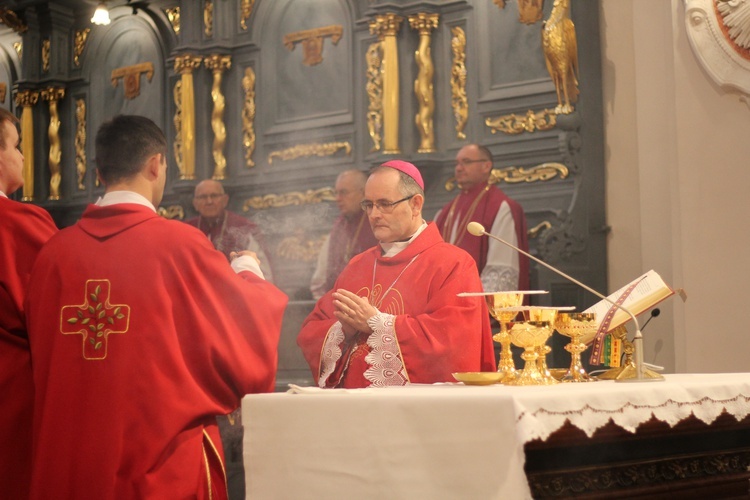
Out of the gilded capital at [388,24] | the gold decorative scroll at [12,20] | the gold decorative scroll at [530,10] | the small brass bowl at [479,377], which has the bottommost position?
the small brass bowl at [479,377]

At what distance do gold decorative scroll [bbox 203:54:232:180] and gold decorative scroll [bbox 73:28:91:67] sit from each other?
2.11 meters

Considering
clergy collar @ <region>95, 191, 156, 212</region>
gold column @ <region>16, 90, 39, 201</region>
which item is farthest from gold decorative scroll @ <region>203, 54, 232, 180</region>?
clergy collar @ <region>95, 191, 156, 212</region>

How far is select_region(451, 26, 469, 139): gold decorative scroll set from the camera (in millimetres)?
8242

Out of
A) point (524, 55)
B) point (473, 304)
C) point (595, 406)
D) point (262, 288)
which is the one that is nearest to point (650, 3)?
point (524, 55)

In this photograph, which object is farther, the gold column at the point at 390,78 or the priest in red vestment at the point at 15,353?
the gold column at the point at 390,78

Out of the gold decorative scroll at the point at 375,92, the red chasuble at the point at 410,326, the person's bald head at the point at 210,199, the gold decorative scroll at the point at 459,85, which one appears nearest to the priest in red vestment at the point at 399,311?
the red chasuble at the point at 410,326

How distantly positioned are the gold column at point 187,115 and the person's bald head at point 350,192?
2560 mm

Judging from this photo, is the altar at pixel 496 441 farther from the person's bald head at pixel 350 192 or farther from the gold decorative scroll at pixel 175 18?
the gold decorative scroll at pixel 175 18

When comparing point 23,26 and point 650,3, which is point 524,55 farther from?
point 23,26

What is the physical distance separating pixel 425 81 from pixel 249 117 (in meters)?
2.12

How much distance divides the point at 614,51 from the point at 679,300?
88.0 inches

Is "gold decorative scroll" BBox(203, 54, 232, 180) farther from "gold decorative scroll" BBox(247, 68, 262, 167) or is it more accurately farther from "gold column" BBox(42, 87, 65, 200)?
"gold column" BBox(42, 87, 65, 200)

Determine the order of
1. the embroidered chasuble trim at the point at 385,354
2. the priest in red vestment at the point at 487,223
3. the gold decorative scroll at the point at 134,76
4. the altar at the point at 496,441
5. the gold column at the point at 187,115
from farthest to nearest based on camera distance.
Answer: the gold decorative scroll at the point at 134,76, the gold column at the point at 187,115, the priest in red vestment at the point at 487,223, the embroidered chasuble trim at the point at 385,354, the altar at the point at 496,441

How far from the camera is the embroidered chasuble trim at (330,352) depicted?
3.90 meters
